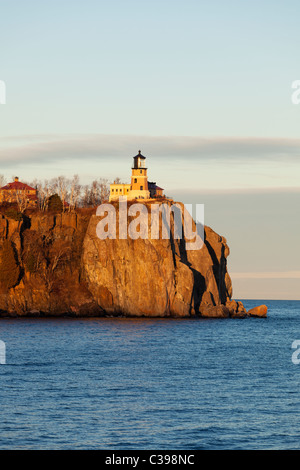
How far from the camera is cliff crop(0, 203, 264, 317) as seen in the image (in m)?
121

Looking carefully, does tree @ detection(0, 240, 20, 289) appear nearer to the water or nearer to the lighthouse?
the lighthouse

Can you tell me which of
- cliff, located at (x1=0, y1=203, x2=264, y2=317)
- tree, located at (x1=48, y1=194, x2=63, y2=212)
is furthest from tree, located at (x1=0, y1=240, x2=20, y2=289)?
tree, located at (x1=48, y1=194, x2=63, y2=212)

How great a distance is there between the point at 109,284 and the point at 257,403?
3139 inches

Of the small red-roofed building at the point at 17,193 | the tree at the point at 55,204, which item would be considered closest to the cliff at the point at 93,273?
the tree at the point at 55,204

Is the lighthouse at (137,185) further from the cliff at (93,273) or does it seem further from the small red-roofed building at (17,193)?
the small red-roofed building at (17,193)

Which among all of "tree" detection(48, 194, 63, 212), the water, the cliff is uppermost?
"tree" detection(48, 194, 63, 212)

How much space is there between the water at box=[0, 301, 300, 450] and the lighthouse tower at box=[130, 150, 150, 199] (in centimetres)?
5490

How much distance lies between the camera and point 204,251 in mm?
130375

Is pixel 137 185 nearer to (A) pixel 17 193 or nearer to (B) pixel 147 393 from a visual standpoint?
(A) pixel 17 193

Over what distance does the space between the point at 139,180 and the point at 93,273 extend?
25789mm

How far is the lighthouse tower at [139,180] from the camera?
14200 cm
